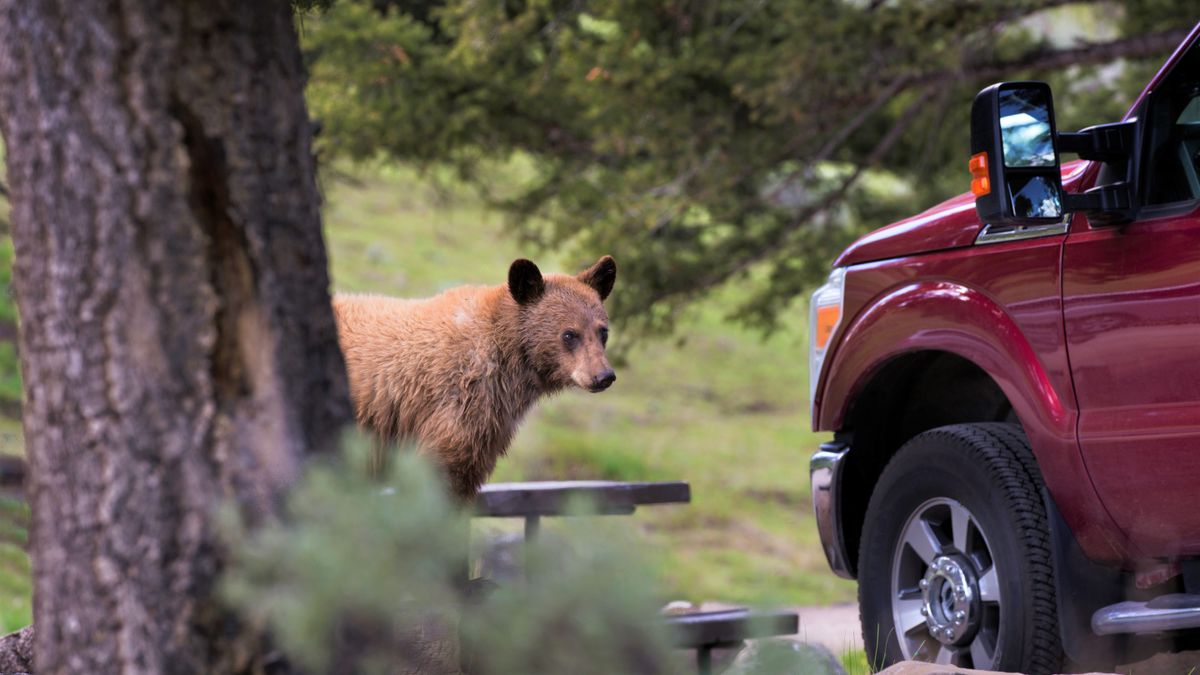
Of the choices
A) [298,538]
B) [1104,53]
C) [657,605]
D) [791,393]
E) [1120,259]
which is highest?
[1104,53]

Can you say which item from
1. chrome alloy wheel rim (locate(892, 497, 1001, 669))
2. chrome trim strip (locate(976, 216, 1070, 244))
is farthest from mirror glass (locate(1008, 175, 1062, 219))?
chrome alloy wheel rim (locate(892, 497, 1001, 669))

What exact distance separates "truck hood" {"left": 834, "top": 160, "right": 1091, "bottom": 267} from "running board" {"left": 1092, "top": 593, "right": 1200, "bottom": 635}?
1.39 metres

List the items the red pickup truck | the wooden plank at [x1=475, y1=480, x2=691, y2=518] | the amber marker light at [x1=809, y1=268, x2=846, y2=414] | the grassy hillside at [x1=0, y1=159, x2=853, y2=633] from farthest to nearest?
1. the grassy hillside at [x1=0, y1=159, x2=853, y2=633]
2. the wooden plank at [x1=475, y1=480, x2=691, y2=518]
3. the amber marker light at [x1=809, y1=268, x2=846, y2=414]
4. the red pickup truck

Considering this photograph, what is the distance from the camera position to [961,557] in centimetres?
474

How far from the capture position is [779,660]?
296 centimetres

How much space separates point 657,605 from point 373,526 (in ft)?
2.01

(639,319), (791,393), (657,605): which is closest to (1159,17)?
(639,319)

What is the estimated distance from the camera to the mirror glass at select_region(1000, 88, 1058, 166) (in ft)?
13.5

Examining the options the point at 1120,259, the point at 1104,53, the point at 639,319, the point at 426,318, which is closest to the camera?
the point at 1120,259

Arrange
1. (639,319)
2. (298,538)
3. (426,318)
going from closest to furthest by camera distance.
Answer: (298,538), (426,318), (639,319)

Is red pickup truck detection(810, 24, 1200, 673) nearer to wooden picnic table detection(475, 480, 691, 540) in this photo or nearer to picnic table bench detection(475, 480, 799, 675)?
picnic table bench detection(475, 480, 799, 675)

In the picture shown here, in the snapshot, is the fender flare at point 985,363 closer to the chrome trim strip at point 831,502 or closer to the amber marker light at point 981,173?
the chrome trim strip at point 831,502

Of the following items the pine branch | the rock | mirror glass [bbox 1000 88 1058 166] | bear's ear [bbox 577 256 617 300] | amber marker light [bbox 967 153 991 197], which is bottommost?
the rock

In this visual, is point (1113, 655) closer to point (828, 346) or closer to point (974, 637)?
point (974, 637)
